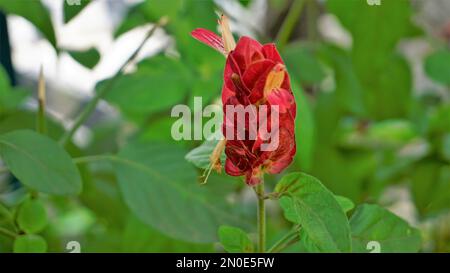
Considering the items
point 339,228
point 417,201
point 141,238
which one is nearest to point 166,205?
point 141,238

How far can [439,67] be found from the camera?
1.94 ft

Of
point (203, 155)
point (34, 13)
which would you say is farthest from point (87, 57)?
point (203, 155)

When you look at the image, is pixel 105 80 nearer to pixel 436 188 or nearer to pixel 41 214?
pixel 41 214

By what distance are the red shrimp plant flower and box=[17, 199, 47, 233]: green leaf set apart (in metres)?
0.13

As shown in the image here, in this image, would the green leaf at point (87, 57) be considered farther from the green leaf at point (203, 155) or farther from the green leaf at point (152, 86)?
the green leaf at point (203, 155)

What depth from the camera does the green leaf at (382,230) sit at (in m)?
0.30

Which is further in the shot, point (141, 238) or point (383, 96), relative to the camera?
point (383, 96)

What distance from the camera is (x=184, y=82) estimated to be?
1.59 feet

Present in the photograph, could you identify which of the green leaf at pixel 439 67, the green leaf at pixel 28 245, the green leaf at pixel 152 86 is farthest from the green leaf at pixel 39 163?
the green leaf at pixel 439 67

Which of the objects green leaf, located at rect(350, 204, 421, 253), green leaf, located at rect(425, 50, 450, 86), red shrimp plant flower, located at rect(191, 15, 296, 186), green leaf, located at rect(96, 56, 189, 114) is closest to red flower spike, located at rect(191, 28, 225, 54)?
red shrimp plant flower, located at rect(191, 15, 296, 186)

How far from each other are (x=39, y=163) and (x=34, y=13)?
0.10 metres

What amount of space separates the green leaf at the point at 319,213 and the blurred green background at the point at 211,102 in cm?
7

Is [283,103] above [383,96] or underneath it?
underneath
